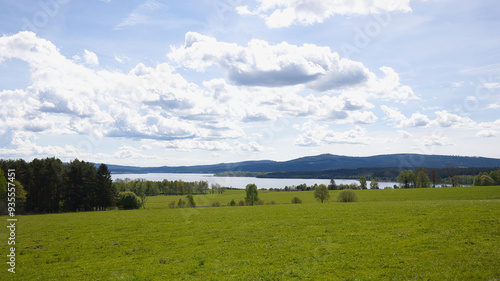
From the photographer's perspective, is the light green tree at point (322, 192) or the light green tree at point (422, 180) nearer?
the light green tree at point (322, 192)

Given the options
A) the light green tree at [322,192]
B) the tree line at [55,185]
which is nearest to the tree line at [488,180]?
the light green tree at [322,192]

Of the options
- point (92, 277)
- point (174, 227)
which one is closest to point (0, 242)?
point (174, 227)

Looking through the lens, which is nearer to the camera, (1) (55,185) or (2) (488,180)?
(1) (55,185)

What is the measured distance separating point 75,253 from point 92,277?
7167mm

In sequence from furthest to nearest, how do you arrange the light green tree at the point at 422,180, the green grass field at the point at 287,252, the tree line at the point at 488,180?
the light green tree at the point at 422,180 < the tree line at the point at 488,180 < the green grass field at the point at 287,252

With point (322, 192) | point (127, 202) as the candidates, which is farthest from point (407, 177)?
→ point (127, 202)

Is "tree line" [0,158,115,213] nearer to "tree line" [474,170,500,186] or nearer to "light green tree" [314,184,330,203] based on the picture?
"light green tree" [314,184,330,203]

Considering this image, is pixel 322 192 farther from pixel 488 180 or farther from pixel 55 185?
pixel 488 180

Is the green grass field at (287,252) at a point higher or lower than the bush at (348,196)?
higher

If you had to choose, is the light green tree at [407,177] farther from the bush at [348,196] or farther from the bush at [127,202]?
the bush at [127,202]

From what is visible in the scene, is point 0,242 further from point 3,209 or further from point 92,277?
point 3,209

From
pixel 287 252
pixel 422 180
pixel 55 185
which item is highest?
pixel 55 185

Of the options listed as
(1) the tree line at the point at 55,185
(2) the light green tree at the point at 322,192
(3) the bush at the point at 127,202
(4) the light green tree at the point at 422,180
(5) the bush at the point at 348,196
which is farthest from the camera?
(4) the light green tree at the point at 422,180

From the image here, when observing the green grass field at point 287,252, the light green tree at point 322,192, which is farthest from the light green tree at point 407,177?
the green grass field at point 287,252
